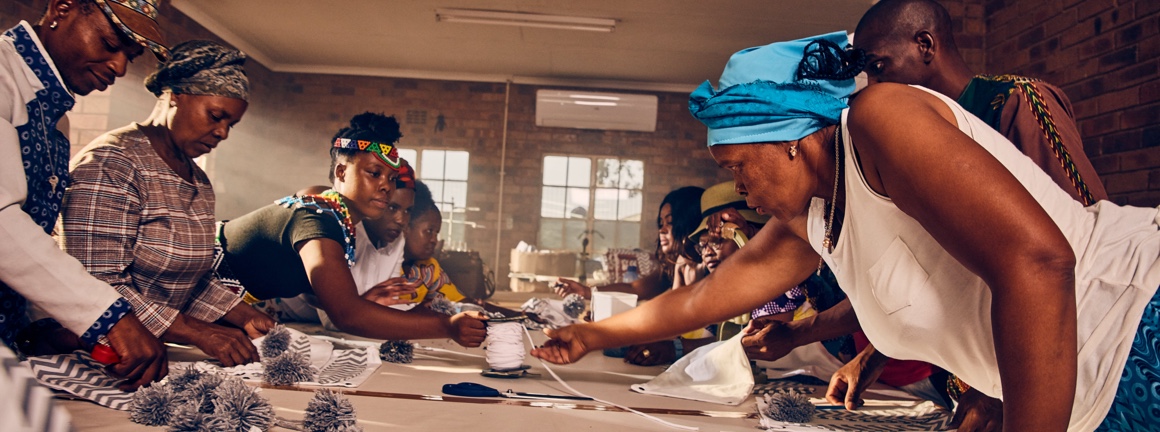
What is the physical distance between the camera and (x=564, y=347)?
2.19 m

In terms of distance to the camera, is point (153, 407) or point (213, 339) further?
point (213, 339)

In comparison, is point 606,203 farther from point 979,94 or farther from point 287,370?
point 979,94

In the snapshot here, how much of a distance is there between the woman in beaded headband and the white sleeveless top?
1.66m

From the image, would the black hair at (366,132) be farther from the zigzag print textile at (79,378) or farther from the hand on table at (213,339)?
the zigzag print textile at (79,378)

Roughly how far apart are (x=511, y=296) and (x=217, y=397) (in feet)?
24.5

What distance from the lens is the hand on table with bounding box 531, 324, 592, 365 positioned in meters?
2.16

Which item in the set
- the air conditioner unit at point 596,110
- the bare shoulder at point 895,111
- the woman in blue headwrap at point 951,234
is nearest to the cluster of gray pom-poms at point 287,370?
the woman in blue headwrap at point 951,234

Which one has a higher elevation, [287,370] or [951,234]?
[951,234]

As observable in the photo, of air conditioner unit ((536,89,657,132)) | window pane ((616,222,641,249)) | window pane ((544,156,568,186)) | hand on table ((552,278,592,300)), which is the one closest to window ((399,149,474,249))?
window pane ((544,156,568,186))

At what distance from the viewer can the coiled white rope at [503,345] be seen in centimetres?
262

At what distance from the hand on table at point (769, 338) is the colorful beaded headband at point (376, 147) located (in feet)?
7.00

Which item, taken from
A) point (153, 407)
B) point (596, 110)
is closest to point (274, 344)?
point (153, 407)

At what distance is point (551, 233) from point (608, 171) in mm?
1144

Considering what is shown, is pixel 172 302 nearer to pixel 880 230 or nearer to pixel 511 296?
pixel 880 230
